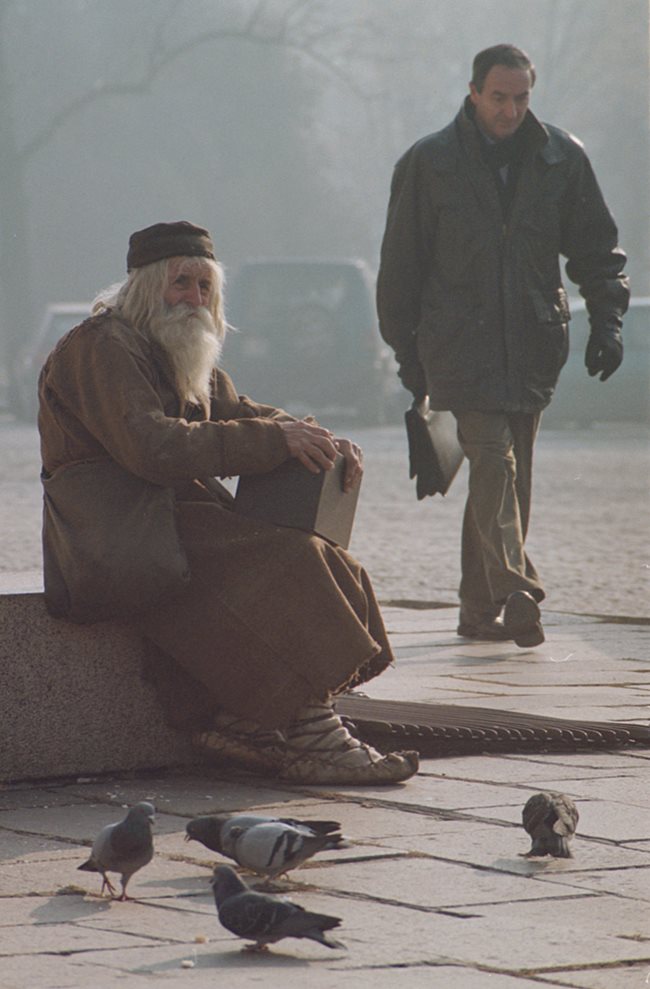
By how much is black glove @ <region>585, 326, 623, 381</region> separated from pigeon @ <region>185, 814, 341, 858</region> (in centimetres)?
423

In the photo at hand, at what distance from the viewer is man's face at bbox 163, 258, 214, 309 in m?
5.24

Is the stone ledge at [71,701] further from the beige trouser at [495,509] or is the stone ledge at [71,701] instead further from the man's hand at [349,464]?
the beige trouser at [495,509]

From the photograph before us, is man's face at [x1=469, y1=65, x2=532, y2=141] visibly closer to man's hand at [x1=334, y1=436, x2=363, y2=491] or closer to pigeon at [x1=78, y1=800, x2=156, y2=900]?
man's hand at [x1=334, y1=436, x2=363, y2=491]

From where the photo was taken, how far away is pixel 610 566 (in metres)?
11.2

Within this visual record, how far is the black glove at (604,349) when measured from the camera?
26.0 feet

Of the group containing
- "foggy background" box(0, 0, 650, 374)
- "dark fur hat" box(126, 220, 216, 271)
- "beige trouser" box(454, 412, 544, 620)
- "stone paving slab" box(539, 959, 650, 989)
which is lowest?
"stone paving slab" box(539, 959, 650, 989)

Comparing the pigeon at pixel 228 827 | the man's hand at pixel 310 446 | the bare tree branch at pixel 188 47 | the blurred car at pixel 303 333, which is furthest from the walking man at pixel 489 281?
the bare tree branch at pixel 188 47

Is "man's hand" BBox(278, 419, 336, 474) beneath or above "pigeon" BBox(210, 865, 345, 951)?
above

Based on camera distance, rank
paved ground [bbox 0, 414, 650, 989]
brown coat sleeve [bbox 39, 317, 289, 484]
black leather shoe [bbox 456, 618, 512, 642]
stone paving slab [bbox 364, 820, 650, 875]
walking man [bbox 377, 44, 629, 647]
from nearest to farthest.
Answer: paved ground [bbox 0, 414, 650, 989]
stone paving slab [bbox 364, 820, 650, 875]
brown coat sleeve [bbox 39, 317, 289, 484]
walking man [bbox 377, 44, 629, 647]
black leather shoe [bbox 456, 618, 512, 642]

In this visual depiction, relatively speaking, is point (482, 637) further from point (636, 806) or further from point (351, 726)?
point (636, 806)

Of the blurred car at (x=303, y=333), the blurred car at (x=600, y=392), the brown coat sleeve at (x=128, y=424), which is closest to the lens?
the brown coat sleeve at (x=128, y=424)

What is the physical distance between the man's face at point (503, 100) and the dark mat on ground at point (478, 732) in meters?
2.91

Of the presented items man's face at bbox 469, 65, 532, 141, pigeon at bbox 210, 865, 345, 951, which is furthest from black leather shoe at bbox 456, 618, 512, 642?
pigeon at bbox 210, 865, 345, 951

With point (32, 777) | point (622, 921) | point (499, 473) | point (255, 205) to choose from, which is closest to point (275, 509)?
point (32, 777)
